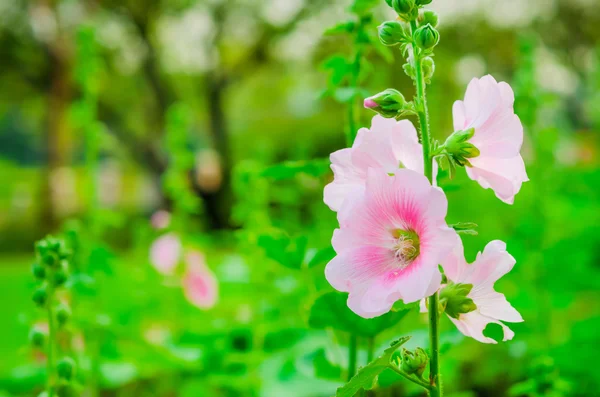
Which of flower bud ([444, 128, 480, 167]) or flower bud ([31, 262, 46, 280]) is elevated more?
flower bud ([444, 128, 480, 167])

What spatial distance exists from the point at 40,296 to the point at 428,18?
75 centimetres

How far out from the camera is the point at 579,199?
2.75m


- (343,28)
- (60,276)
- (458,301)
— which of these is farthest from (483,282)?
(60,276)

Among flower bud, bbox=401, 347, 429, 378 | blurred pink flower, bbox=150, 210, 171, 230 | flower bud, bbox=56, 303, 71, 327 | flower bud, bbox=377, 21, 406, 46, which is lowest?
flower bud, bbox=401, 347, 429, 378

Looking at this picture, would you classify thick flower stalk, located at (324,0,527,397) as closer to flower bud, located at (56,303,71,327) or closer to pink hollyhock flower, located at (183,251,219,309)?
flower bud, located at (56,303,71,327)

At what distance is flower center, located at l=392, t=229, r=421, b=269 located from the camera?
708 mm

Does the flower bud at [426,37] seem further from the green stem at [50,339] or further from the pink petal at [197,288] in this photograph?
the pink petal at [197,288]

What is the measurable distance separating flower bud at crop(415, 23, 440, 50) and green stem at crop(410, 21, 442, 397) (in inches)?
0.9

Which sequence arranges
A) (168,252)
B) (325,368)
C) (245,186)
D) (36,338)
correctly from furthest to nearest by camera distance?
(168,252)
(245,186)
(325,368)
(36,338)

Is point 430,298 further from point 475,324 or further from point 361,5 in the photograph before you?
point 361,5

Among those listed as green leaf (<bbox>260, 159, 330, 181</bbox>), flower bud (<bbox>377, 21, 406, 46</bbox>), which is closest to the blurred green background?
green leaf (<bbox>260, 159, 330, 181</bbox>)

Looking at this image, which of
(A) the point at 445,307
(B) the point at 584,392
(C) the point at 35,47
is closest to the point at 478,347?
(B) the point at 584,392

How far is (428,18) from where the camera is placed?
0.77m

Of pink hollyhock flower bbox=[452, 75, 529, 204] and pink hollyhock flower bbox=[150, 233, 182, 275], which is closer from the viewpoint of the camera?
pink hollyhock flower bbox=[452, 75, 529, 204]
